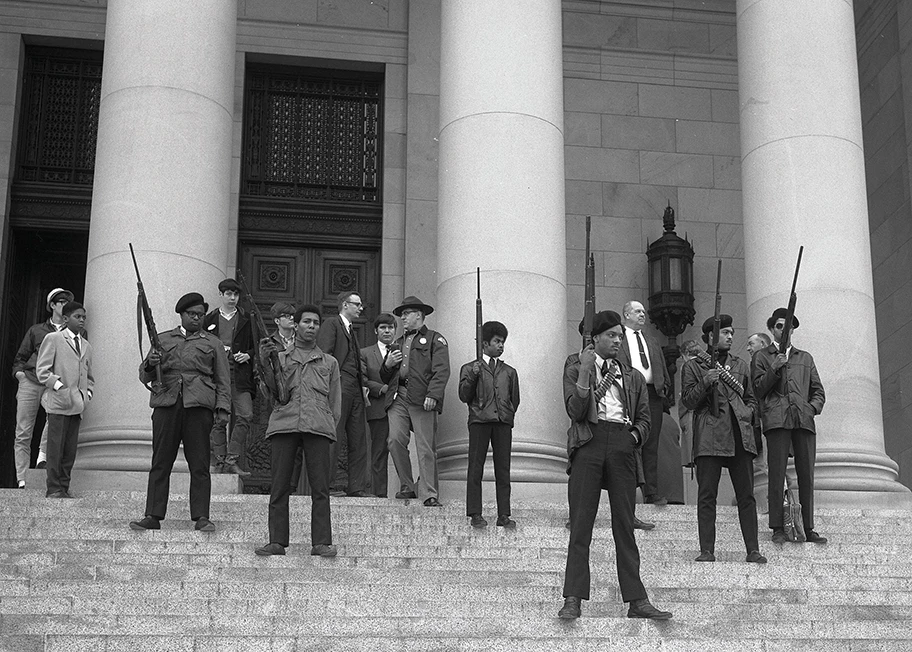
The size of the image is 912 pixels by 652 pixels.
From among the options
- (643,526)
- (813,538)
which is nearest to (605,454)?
(643,526)

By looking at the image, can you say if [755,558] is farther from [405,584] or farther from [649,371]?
[405,584]

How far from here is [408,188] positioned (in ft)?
77.1

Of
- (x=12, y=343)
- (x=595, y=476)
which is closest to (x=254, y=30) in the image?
(x=12, y=343)

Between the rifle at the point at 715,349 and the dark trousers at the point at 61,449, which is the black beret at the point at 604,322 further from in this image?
the dark trousers at the point at 61,449

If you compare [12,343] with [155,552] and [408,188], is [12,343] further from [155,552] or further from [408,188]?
[155,552]

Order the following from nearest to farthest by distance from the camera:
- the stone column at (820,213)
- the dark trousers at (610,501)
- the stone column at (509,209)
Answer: the dark trousers at (610,501)
the stone column at (509,209)
the stone column at (820,213)

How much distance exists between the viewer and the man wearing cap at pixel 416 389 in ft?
50.2

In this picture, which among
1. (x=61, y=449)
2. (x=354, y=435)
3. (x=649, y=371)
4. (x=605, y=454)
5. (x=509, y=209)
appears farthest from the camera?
(x=509, y=209)

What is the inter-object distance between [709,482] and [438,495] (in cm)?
343

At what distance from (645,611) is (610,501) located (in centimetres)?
89

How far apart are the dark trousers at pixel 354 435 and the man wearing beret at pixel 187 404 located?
224 cm

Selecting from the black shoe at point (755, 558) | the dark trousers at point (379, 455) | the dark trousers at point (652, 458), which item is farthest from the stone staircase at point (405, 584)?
the dark trousers at point (379, 455)

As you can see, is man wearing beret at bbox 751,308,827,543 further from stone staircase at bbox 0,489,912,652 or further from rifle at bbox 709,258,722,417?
stone staircase at bbox 0,489,912,652

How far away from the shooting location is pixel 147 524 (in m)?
13.0
